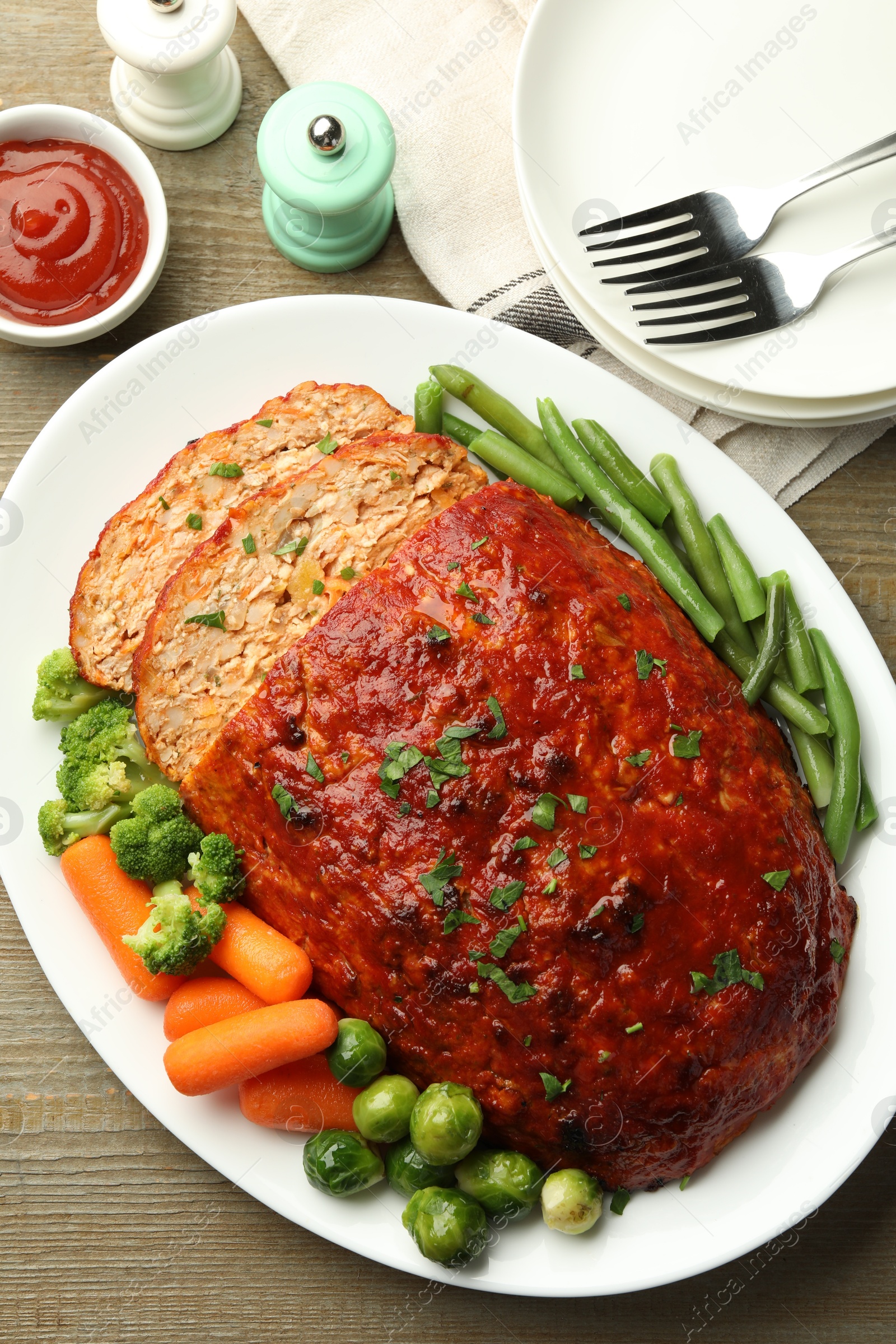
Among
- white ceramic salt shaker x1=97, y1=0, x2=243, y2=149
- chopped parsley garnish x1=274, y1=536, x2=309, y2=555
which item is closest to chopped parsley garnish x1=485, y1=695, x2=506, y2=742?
chopped parsley garnish x1=274, y1=536, x2=309, y2=555

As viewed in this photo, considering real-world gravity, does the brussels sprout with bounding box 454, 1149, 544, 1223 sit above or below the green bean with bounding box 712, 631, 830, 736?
below

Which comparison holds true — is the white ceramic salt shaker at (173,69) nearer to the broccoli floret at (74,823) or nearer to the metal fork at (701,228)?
the metal fork at (701,228)

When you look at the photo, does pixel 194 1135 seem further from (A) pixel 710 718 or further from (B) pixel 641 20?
(B) pixel 641 20

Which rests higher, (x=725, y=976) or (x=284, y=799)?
(x=725, y=976)

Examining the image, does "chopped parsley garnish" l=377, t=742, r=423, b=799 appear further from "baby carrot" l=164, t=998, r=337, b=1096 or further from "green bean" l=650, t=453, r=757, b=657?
"green bean" l=650, t=453, r=757, b=657

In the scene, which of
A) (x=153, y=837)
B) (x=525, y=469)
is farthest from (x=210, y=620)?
(x=525, y=469)

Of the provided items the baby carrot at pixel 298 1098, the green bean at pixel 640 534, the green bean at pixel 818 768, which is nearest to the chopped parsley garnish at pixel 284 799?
the baby carrot at pixel 298 1098

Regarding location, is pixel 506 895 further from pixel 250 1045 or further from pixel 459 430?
pixel 459 430
